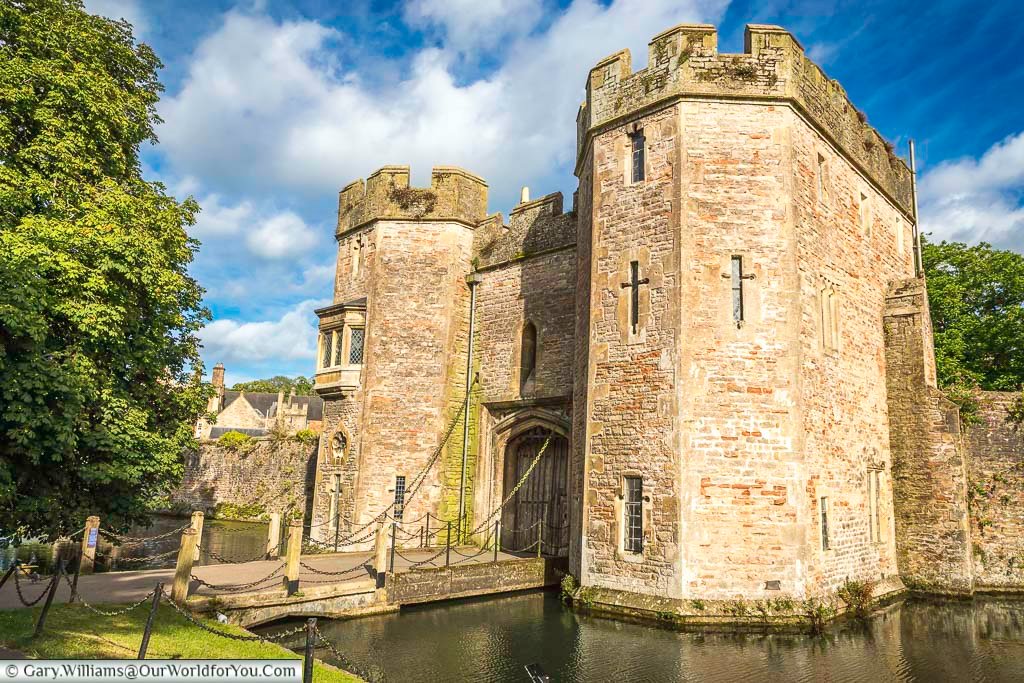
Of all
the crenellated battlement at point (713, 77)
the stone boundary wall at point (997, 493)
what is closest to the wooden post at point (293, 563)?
the crenellated battlement at point (713, 77)

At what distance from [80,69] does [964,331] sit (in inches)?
907

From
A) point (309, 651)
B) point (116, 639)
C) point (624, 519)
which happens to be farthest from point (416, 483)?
point (309, 651)

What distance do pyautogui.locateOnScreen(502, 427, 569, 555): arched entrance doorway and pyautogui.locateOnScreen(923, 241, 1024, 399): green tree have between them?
36.4 feet

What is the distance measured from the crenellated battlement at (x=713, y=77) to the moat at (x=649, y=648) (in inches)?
373

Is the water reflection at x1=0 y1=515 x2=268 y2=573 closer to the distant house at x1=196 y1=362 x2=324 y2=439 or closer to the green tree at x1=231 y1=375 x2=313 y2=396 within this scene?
the distant house at x1=196 y1=362 x2=324 y2=439

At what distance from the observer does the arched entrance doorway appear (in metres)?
16.7

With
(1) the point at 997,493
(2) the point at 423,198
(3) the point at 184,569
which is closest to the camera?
(3) the point at 184,569

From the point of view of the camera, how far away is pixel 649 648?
389 inches

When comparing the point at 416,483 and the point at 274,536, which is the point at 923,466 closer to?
the point at 416,483

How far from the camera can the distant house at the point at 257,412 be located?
57.0 meters

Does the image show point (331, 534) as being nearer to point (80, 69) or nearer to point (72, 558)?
point (72, 558)

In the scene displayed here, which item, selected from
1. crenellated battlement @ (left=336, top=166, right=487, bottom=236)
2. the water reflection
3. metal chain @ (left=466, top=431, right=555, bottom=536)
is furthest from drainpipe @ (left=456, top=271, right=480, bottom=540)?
the water reflection

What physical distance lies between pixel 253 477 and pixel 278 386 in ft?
230

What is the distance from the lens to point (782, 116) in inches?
508
